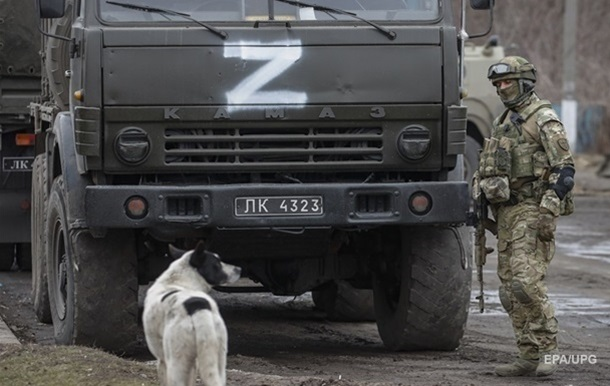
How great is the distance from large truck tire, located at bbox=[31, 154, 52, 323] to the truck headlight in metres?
2.85

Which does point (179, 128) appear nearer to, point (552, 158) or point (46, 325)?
point (552, 158)

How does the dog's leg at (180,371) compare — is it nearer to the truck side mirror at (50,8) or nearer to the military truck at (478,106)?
the truck side mirror at (50,8)

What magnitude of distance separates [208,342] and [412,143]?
2.91m

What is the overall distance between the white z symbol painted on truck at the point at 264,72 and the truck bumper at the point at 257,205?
0.50 m

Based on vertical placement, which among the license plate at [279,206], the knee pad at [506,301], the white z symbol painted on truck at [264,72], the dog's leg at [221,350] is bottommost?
the knee pad at [506,301]

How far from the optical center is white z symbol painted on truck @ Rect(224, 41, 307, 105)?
9.20 meters

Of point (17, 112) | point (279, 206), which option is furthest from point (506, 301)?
point (17, 112)

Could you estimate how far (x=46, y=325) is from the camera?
11742mm

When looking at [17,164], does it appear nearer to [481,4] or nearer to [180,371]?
[481,4]

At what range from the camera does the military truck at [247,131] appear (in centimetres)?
915

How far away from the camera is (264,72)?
9.22 meters

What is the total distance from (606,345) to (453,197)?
6.98 feet

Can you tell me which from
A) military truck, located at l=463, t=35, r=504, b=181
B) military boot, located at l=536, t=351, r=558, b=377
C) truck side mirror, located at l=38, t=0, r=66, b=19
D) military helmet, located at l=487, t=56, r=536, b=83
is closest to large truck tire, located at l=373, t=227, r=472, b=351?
military boot, located at l=536, t=351, r=558, b=377

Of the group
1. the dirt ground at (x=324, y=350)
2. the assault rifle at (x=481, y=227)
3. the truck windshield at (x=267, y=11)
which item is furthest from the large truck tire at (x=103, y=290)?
the assault rifle at (x=481, y=227)
